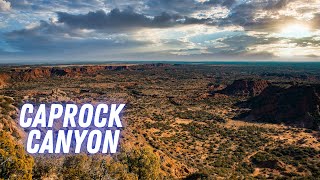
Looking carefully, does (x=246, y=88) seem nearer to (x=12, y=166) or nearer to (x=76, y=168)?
(x=76, y=168)

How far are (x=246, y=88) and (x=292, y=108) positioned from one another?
4414 centimetres

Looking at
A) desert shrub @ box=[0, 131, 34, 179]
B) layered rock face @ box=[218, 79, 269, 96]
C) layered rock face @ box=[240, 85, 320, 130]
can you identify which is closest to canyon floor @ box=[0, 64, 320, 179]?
layered rock face @ box=[240, 85, 320, 130]

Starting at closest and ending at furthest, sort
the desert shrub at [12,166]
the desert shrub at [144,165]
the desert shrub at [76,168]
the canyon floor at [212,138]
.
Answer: the desert shrub at [12,166] → the desert shrub at [76,168] → the desert shrub at [144,165] → the canyon floor at [212,138]

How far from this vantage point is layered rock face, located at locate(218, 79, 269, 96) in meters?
110

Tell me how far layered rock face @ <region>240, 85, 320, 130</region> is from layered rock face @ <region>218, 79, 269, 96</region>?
30.3 m

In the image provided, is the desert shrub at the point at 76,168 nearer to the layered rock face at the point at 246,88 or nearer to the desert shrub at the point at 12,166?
the desert shrub at the point at 12,166

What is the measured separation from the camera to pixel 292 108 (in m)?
69.5

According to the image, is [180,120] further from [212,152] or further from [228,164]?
[228,164]

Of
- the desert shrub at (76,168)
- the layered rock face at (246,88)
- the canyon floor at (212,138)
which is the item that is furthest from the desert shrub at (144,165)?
the layered rock face at (246,88)

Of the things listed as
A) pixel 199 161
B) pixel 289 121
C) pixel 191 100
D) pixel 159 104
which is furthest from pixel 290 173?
pixel 191 100

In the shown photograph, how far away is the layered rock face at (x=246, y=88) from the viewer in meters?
110

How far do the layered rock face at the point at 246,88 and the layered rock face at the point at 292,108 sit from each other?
30281 mm

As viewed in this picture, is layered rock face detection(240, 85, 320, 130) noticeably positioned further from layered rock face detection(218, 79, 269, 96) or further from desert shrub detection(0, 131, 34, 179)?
desert shrub detection(0, 131, 34, 179)

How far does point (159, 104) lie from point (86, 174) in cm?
6897
